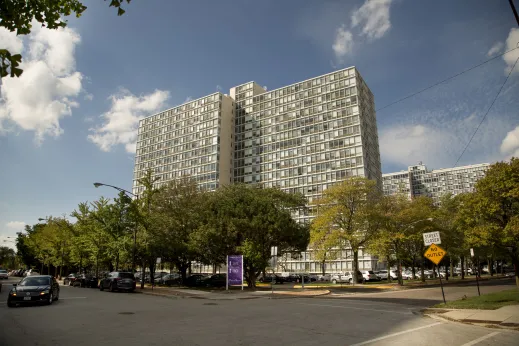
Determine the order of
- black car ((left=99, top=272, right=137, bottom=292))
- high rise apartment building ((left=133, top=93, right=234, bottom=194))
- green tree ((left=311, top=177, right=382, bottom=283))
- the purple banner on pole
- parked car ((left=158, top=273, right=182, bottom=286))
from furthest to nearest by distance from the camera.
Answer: high rise apartment building ((left=133, top=93, right=234, bottom=194)) < parked car ((left=158, top=273, right=182, bottom=286)) < green tree ((left=311, top=177, right=382, bottom=283)) < black car ((left=99, top=272, right=137, bottom=292)) < the purple banner on pole

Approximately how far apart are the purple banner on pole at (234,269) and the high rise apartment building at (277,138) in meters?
59.5

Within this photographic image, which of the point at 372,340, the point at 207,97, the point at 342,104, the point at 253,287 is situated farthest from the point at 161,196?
the point at 207,97

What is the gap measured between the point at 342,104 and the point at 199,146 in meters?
47.6

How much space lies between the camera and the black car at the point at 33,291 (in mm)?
15969

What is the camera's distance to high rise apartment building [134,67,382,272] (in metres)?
91.1

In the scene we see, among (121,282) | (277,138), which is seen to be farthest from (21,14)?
(277,138)

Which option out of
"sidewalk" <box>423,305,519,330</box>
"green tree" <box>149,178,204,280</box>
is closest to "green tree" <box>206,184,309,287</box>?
"green tree" <box>149,178,204,280</box>

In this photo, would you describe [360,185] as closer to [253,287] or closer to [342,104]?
[253,287]

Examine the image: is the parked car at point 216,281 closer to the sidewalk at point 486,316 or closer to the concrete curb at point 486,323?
the sidewalk at point 486,316

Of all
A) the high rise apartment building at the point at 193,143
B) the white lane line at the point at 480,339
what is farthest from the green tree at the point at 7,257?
the white lane line at the point at 480,339

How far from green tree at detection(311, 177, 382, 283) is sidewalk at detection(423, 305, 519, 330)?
23.6 metres

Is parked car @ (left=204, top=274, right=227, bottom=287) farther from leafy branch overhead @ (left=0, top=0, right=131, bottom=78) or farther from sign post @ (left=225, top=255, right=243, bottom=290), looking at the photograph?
leafy branch overhead @ (left=0, top=0, right=131, bottom=78)

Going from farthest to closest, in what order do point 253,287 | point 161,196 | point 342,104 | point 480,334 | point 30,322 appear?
point 342,104 → point 161,196 → point 253,287 → point 30,322 → point 480,334

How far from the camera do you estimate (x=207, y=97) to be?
113 metres
